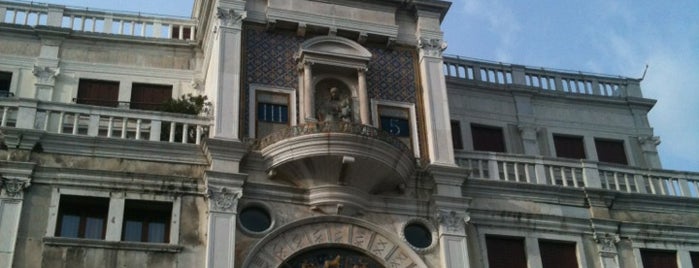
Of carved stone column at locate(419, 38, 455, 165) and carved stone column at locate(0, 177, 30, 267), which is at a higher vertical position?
carved stone column at locate(419, 38, 455, 165)

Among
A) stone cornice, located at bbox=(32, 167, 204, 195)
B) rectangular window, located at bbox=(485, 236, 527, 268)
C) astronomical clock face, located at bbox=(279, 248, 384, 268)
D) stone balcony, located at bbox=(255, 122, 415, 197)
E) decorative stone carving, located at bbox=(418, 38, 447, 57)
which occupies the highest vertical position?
decorative stone carving, located at bbox=(418, 38, 447, 57)

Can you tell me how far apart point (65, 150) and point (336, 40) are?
21.8ft

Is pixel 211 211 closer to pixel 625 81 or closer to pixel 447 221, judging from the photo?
pixel 447 221

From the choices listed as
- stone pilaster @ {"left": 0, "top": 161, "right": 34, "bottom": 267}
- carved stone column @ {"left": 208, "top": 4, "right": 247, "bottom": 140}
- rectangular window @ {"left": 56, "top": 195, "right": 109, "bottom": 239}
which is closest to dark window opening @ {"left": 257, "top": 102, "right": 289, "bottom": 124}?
carved stone column @ {"left": 208, "top": 4, "right": 247, "bottom": 140}

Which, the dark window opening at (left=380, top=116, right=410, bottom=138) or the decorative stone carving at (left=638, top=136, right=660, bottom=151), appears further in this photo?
the decorative stone carving at (left=638, top=136, right=660, bottom=151)

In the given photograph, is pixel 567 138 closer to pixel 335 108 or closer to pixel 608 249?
pixel 608 249

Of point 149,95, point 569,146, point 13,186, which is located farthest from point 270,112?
point 569,146

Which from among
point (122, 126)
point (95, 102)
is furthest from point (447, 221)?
point (95, 102)

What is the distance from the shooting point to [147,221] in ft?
63.5

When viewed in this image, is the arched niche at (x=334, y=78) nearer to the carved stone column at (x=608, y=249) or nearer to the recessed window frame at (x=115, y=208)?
the recessed window frame at (x=115, y=208)

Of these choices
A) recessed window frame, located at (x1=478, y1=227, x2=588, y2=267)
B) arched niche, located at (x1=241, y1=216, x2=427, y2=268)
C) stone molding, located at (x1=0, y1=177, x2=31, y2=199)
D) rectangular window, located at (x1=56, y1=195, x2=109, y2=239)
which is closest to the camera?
stone molding, located at (x1=0, y1=177, x2=31, y2=199)

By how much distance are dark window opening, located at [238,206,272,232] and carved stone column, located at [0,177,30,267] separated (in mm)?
4272

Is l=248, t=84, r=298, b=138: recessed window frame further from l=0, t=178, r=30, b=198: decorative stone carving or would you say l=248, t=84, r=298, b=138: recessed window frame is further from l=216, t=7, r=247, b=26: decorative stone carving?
l=0, t=178, r=30, b=198: decorative stone carving

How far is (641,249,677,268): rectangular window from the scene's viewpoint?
22266 mm
